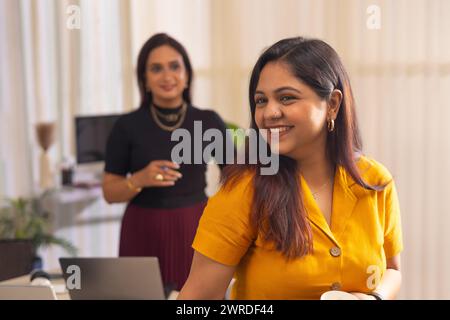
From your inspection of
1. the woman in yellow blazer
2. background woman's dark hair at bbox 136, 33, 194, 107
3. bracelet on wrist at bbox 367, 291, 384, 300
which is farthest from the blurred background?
bracelet on wrist at bbox 367, 291, 384, 300

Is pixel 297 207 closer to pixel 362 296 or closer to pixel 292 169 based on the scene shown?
pixel 292 169

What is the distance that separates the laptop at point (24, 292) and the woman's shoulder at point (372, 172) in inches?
29.7

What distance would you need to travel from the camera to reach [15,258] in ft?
8.34

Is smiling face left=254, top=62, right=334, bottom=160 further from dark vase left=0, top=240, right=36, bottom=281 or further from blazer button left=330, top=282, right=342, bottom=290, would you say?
dark vase left=0, top=240, right=36, bottom=281

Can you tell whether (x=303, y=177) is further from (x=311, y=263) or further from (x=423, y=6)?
(x=423, y=6)

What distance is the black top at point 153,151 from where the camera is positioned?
2.51 metres

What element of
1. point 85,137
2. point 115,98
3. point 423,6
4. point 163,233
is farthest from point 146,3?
point 163,233

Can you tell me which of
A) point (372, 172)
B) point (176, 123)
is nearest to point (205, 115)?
point (176, 123)

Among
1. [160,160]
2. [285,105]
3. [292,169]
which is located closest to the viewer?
[285,105]

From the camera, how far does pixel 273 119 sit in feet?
4.18

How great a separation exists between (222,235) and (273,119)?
247 millimetres

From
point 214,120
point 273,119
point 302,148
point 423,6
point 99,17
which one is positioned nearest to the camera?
point 273,119

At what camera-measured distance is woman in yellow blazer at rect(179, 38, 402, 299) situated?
130 centimetres

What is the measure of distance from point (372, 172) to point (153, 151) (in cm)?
118
